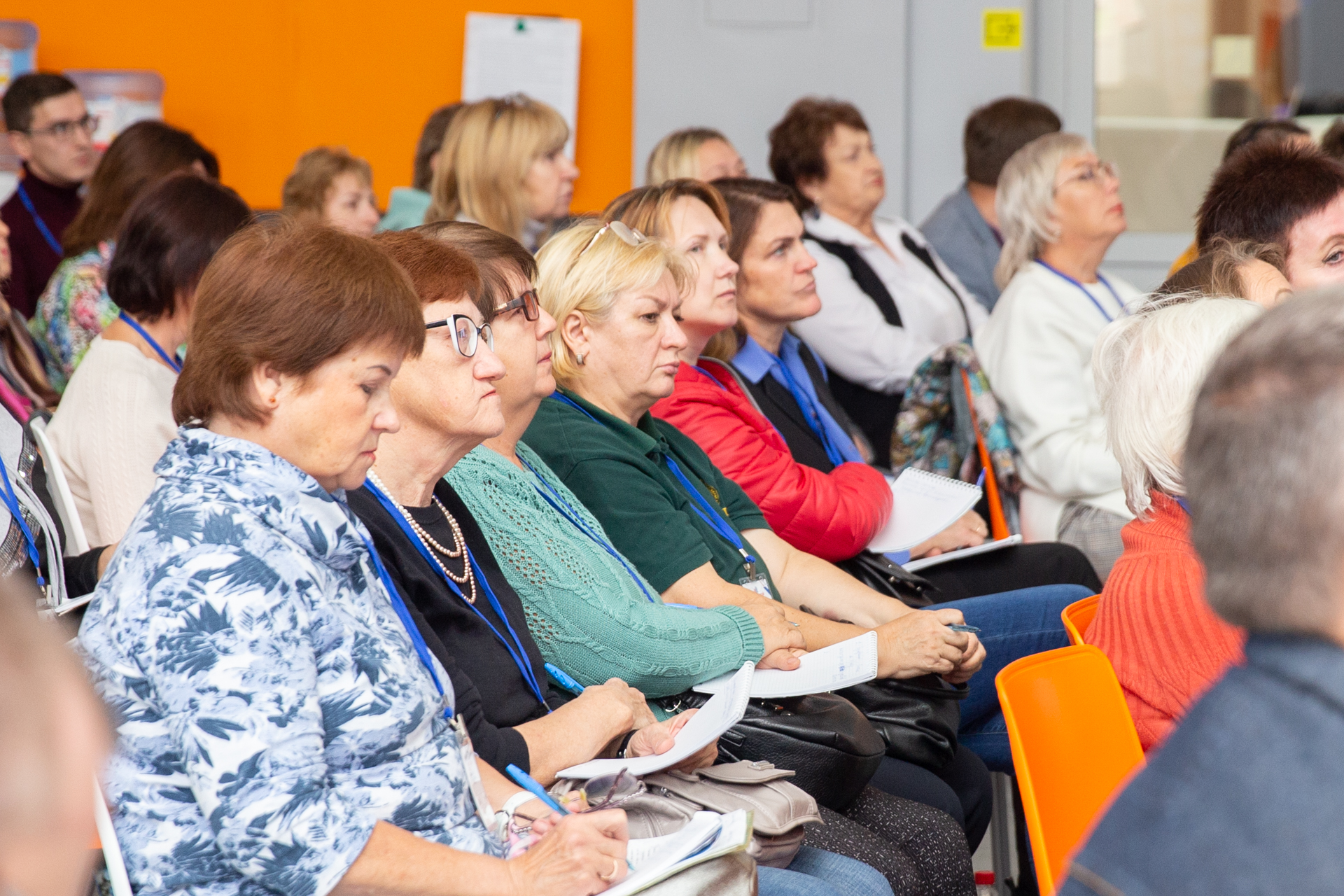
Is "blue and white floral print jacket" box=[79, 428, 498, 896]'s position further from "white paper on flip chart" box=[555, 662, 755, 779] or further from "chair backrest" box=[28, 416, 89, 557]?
"chair backrest" box=[28, 416, 89, 557]

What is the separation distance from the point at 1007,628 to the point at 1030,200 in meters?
1.52

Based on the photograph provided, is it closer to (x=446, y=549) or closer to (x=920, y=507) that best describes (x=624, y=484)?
(x=446, y=549)

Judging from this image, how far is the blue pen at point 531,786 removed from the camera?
5.60 feet

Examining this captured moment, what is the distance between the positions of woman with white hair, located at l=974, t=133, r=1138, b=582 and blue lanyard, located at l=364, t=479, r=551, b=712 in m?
1.90

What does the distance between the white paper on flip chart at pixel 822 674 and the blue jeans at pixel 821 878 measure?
284mm

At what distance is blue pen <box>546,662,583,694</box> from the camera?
200cm

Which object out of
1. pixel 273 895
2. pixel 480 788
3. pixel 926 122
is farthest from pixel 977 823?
pixel 926 122

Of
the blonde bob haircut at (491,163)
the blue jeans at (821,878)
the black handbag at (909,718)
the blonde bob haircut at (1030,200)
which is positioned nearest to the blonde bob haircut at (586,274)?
the black handbag at (909,718)

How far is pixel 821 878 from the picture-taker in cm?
178

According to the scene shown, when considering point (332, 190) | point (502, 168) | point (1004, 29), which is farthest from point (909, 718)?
point (1004, 29)

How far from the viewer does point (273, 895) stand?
1354 millimetres

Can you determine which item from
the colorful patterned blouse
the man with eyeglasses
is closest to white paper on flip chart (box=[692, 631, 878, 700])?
the colorful patterned blouse

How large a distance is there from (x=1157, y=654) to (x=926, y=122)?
4292 mm

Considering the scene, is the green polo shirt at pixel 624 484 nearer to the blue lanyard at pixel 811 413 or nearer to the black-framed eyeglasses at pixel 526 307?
the black-framed eyeglasses at pixel 526 307
